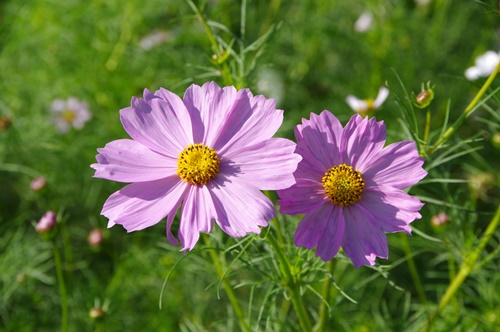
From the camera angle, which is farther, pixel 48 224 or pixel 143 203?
pixel 48 224

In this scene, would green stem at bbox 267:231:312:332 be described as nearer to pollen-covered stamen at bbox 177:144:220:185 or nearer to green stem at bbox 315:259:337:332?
green stem at bbox 315:259:337:332

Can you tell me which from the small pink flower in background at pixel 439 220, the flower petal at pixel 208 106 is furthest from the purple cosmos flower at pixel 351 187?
the small pink flower in background at pixel 439 220

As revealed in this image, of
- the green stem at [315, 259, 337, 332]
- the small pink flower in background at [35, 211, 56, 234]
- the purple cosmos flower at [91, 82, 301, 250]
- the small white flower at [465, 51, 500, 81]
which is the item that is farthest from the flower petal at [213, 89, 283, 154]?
the small white flower at [465, 51, 500, 81]

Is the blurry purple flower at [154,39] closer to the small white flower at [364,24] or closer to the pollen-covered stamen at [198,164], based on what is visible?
the small white flower at [364,24]

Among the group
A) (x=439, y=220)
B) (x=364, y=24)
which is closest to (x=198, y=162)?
(x=439, y=220)

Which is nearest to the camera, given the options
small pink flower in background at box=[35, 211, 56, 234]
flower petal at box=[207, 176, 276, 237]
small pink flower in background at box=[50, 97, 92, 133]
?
flower petal at box=[207, 176, 276, 237]

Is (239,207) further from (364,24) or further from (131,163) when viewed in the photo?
(364,24)

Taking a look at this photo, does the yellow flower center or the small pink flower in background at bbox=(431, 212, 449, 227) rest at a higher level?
the small pink flower in background at bbox=(431, 212, 449, 227)
